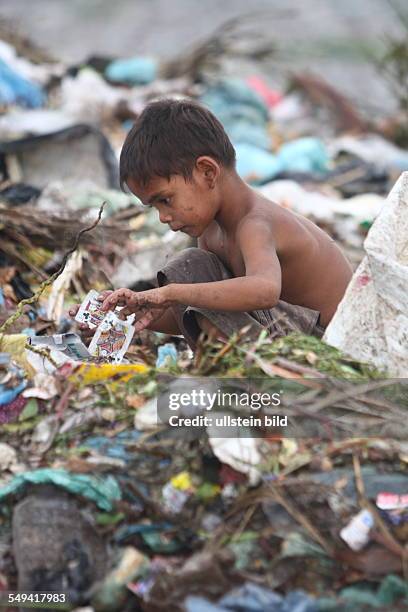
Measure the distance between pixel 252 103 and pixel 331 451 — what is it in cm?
647

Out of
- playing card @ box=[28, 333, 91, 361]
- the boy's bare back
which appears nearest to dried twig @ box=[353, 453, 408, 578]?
the boy's bare back

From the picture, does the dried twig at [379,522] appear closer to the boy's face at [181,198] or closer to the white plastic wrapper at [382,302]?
the white plastic wrapper at [382,302]

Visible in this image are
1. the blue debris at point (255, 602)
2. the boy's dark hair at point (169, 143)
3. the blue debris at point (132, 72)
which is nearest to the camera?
the blue debris at point (255, 602)

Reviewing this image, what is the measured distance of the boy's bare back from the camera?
292 centimetres

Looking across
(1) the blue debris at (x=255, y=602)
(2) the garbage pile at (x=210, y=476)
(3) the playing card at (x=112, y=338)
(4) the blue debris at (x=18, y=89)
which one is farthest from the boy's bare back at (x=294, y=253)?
(4) the blue debris at (x=18, y=89)

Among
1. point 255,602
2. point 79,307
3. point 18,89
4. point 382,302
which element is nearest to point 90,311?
point 79,307

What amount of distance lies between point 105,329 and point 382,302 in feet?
2.66

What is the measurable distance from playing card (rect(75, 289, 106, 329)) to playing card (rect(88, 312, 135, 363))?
0.08 feet

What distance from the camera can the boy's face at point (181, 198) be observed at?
2.87 meters

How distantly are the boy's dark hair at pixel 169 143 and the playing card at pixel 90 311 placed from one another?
1.31ft

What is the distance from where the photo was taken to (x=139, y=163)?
9.36ft

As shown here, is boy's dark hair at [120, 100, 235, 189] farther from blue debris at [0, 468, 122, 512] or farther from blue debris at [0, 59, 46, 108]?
blue debris at [0, 59, 46, 108]

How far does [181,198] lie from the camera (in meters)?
2.89

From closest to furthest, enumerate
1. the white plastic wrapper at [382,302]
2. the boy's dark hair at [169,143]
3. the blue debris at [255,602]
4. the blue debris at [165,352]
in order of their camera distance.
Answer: the blue debris at [255,602]
the white plastic wrapper at [382,302]
the boy's dark hair at [169,143]
the blue debris at [165,352]
